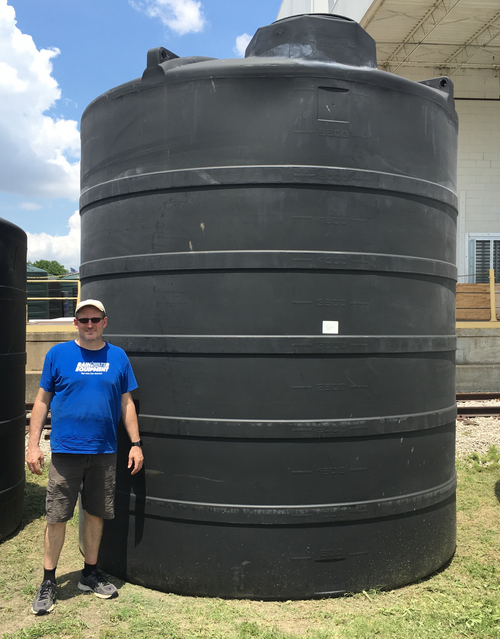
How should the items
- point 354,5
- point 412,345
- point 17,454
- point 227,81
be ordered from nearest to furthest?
point 227,81 < point 412,345 < point 17,454 < point 354,5

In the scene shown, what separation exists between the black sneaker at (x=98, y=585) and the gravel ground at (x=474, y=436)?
173 inches

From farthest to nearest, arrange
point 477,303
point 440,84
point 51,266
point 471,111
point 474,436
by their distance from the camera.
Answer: point 51,266
point 471,111
point 477,303
point 474,436
point 440,84

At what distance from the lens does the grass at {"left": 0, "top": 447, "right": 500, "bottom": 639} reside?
3283 millimetres

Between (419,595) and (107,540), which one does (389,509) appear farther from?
(107,540)

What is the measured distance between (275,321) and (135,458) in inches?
51.2

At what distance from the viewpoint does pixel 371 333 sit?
12.4 feet

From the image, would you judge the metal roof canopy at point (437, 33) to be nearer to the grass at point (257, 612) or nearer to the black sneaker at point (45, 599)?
the grass at point (257, 612)

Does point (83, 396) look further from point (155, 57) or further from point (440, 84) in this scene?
point (440, 84)

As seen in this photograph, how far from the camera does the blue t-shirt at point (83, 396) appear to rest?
365cm

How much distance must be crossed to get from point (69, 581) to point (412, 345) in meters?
2.94

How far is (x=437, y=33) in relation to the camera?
65.3 ft

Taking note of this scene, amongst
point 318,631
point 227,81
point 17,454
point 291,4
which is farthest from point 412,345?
point 291,4

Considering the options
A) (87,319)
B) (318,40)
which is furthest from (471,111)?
(87,319)

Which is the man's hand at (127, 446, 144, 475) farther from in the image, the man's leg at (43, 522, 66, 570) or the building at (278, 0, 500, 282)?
the building at (278, 0, 500, 282)
